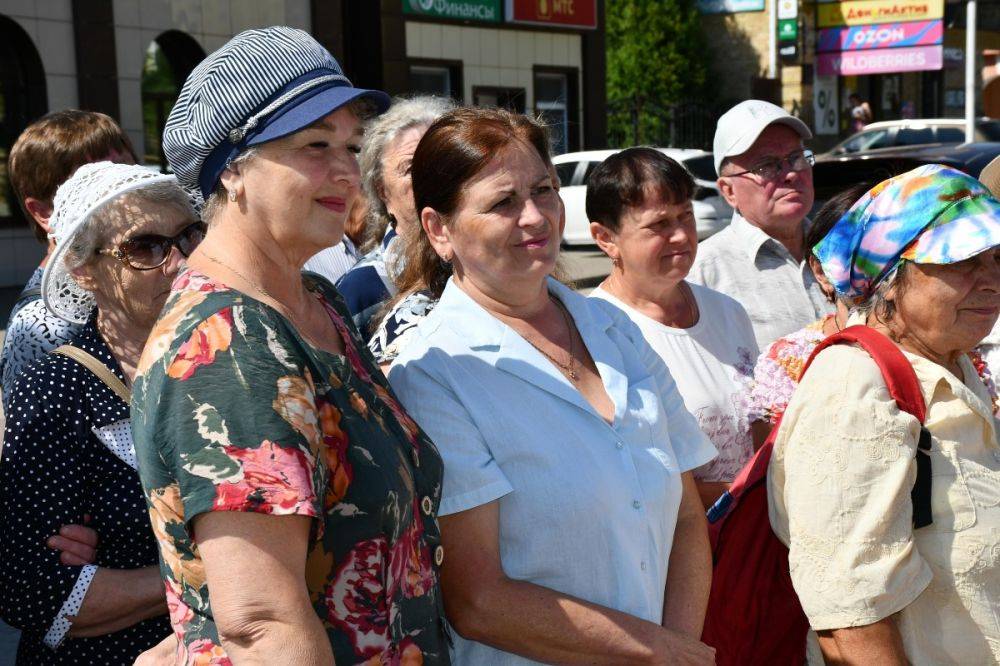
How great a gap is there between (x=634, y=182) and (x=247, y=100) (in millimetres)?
1771

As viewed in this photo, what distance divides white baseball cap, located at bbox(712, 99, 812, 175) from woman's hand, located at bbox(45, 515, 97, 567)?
8.88 feet

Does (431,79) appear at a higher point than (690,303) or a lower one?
higher

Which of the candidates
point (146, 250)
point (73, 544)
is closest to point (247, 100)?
point (146, 250)

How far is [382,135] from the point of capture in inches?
147

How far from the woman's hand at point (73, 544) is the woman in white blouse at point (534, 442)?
719 mm

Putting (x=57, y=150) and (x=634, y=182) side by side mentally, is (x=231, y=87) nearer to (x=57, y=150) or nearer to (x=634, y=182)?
(x=634, y=182)

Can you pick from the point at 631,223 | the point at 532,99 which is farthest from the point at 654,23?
the point at 631,223

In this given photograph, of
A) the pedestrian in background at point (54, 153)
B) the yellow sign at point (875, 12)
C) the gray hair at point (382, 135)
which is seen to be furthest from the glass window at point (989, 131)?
the pedestrian in background at point (54, 153)

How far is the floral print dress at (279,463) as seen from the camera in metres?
1.62

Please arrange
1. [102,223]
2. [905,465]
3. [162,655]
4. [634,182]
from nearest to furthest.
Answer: [162,655] → [905,465] → [102,223] → [634,182]

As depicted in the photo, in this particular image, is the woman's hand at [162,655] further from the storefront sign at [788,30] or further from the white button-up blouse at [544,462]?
the storefront sign at [788,30]

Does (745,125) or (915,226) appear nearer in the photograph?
(915,226)

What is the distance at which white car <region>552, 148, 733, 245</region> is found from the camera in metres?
16.8

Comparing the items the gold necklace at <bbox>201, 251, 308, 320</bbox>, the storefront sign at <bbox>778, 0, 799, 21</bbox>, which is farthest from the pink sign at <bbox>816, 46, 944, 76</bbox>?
the gold necklace at <bbox>201, 251, 308, 320</bbox>
